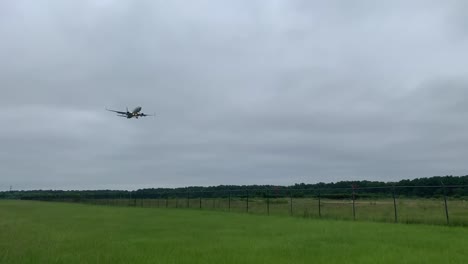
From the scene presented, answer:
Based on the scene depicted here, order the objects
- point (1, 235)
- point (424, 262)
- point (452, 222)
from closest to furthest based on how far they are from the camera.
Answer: point (424, 262) < point (1, 235) < point (452, 222)

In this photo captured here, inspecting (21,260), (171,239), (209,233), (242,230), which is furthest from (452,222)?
(21,260)

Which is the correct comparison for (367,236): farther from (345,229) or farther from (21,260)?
(21,260)

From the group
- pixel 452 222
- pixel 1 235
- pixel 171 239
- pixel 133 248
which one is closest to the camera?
pixel 133 248

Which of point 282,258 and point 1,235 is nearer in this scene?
point 282,258

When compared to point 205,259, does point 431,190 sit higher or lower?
higher

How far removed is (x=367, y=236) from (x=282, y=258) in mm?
6600

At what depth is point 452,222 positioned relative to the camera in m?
23.7

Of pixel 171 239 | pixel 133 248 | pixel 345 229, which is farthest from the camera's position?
pixel 345 229

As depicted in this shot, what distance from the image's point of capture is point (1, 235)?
19.9 meters

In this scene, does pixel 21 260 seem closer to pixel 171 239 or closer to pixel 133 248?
pixel 133 248

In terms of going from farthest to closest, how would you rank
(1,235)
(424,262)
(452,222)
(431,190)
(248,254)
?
(431,190) < (452,222) < (1,235) < (248,254) < (424,262)

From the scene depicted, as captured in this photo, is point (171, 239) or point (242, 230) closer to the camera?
point (171, 239)

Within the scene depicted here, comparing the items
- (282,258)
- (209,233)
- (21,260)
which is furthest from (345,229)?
(21,260)

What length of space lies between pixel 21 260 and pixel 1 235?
8.24 meters
